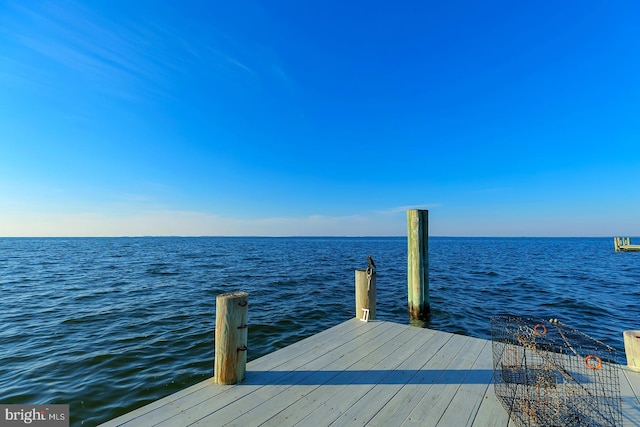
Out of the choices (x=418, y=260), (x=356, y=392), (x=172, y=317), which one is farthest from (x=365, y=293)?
(x=172, y=317)

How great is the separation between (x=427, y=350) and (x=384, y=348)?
0.76m

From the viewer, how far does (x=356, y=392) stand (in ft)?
12.1

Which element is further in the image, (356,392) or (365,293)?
(365,293)

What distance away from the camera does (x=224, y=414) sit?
315 cm

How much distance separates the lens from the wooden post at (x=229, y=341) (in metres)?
3.79

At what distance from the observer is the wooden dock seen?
309 cm

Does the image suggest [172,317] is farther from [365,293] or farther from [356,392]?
[356,392]

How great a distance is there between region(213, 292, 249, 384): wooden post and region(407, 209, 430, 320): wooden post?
5.56 m

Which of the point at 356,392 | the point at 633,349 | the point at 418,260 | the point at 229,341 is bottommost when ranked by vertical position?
the point at 356,392

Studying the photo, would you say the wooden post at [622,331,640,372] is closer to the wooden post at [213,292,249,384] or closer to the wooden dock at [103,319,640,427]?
the wooden dock at [103,319,640,427]

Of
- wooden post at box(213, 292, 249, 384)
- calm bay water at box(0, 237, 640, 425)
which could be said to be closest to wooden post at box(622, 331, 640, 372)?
calm bay water at box(0, 237, 640, 425)

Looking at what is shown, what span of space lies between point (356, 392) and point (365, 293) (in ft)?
10.3

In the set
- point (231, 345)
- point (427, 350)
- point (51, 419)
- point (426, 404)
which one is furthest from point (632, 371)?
point (51, 419)

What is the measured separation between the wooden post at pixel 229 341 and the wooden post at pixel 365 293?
3444 mm
